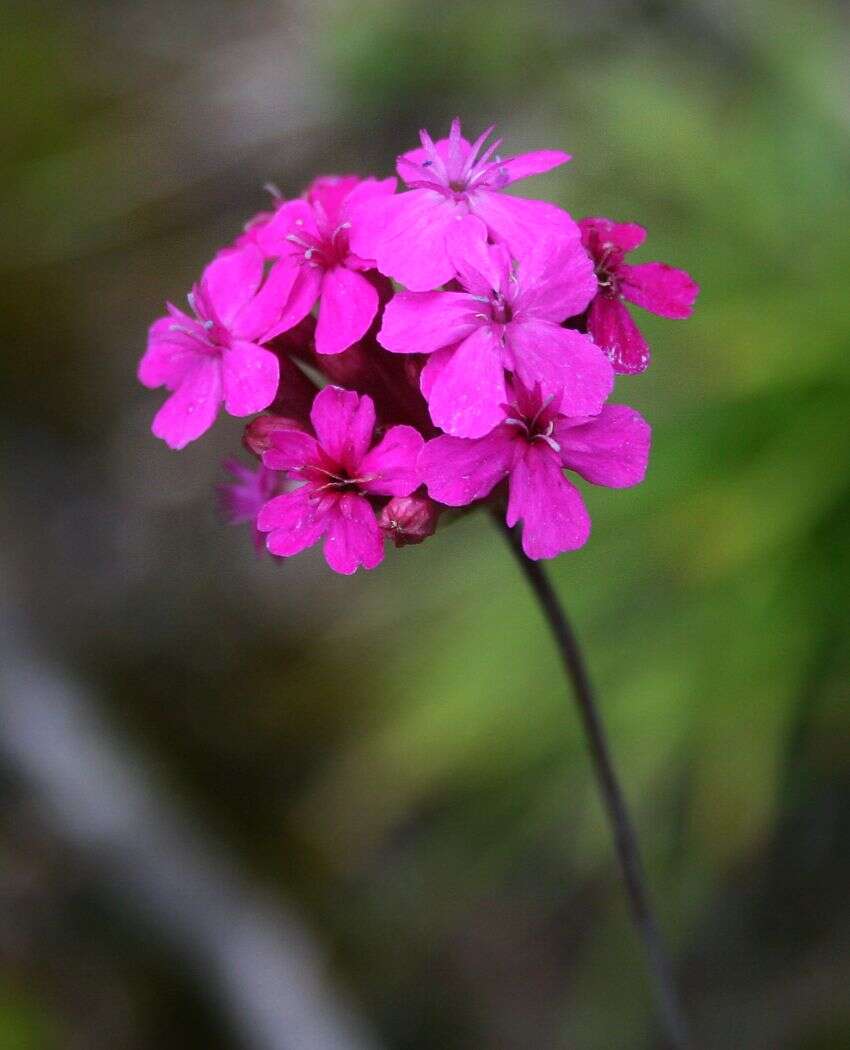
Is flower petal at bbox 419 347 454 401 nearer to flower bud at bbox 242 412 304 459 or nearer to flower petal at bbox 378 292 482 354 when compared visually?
flower petal at bbox 378 292 482 354

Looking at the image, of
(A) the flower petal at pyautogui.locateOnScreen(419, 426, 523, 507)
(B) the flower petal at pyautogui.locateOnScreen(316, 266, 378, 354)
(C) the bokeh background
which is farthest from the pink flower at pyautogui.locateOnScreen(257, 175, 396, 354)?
(C) the bokeh background

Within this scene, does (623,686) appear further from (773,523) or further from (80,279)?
(80,279)

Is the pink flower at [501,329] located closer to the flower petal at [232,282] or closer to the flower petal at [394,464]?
the flower petal at [394,464]

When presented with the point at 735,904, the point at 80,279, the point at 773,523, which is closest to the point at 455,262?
the point at 773,523

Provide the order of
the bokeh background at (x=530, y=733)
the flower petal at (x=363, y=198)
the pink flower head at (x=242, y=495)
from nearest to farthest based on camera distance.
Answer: the flower petal at (x=363, y=198)
the pink flower head at (x=242, y=495)
the bokeh background at (x=530, y=733)

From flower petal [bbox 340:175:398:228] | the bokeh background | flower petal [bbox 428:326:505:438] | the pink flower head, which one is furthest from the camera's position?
the bokeh background

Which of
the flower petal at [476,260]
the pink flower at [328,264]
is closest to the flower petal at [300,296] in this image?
the pink flower at [328,264]
